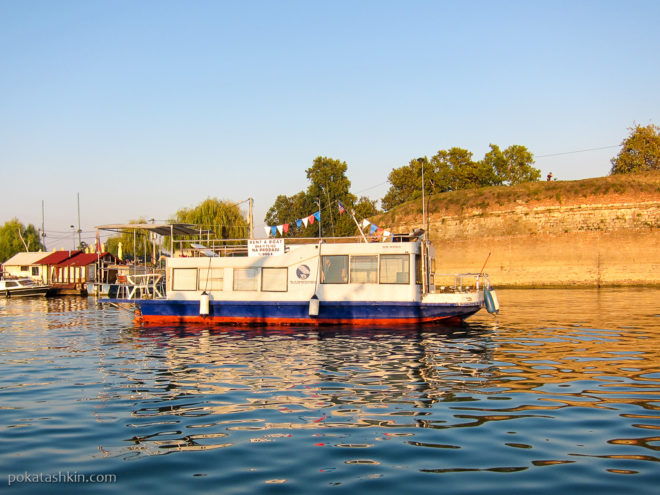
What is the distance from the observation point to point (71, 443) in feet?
24.7

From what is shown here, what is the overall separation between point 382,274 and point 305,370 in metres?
8.71

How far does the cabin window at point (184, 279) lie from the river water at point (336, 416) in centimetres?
586

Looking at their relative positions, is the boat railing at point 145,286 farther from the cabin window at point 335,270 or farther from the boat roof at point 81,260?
the boat roof at point 81,260

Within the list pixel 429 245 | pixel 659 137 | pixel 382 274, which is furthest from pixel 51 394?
pixel 659 137

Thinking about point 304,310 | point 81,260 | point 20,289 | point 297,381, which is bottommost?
point 20,289

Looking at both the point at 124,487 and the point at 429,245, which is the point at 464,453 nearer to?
the point at 124,487

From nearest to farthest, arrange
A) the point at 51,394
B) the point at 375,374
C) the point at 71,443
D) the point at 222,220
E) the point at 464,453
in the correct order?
1. the point at 464,453
2. the point at 71,443
3. the point at 51,394
4. the point at 375,374
5. the point at 222,220

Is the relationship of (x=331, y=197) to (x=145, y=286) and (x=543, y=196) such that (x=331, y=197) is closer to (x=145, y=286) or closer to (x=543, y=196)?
(x=543, y=196)

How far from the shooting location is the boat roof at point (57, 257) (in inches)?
2429

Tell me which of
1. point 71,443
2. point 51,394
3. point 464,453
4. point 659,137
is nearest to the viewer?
point 464,453

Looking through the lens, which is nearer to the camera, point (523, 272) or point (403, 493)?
point (403, 493)

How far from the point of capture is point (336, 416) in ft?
28.2

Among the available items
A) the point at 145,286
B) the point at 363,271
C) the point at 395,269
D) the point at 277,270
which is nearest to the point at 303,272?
the point at 277,270

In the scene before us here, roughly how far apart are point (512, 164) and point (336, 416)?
79528mm
